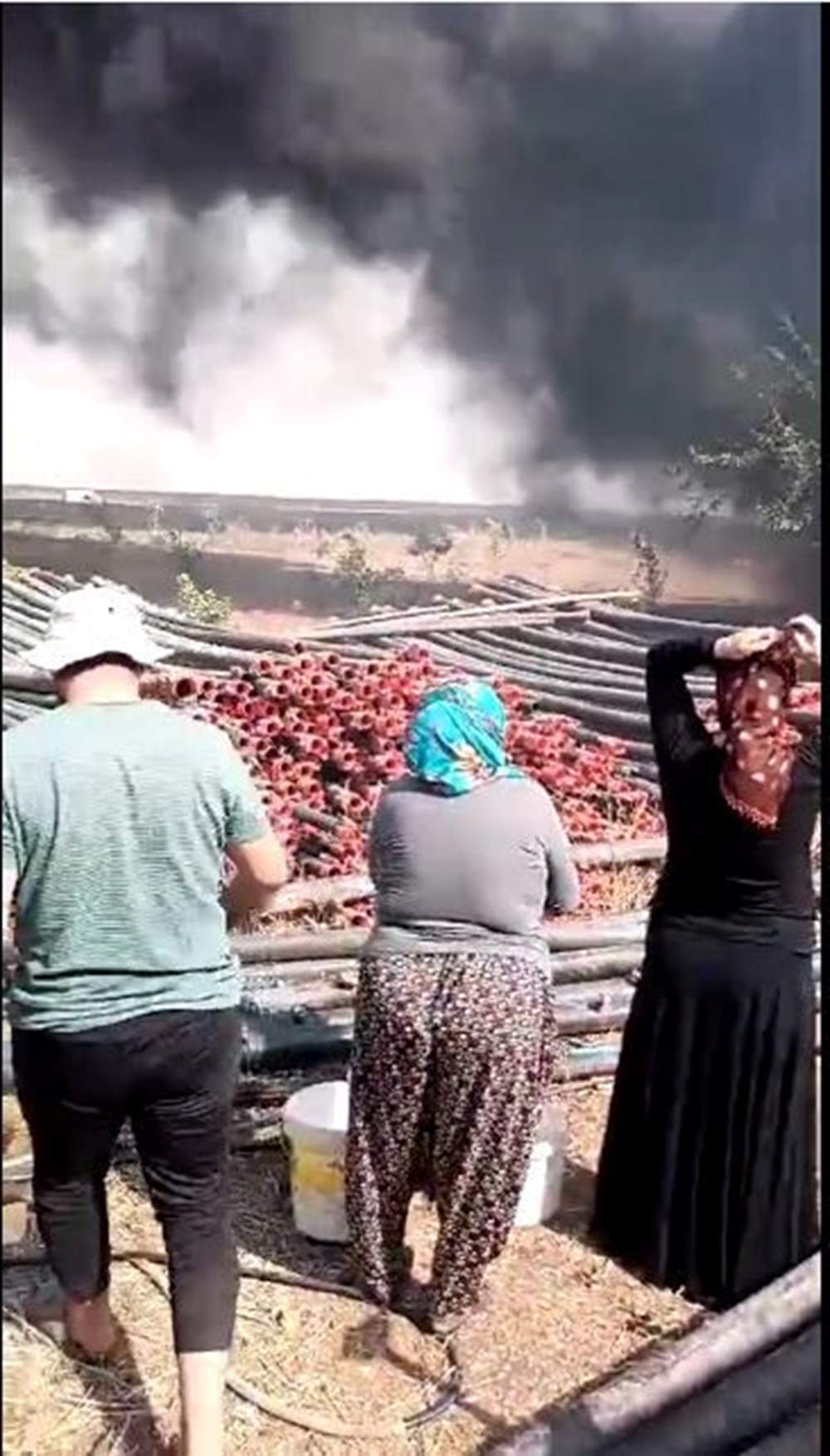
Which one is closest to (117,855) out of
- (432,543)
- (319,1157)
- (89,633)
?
(89,633)

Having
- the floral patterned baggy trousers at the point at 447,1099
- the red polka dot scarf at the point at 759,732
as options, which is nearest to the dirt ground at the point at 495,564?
the red polka dot scarf at the point at 759,732

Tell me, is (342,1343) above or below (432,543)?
below

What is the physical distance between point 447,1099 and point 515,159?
124 centimetres

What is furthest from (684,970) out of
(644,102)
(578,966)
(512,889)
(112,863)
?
(644,102)

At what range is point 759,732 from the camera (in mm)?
2314

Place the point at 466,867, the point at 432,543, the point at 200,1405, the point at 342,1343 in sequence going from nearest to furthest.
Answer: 1. the point at 200,1405
2. the point at 432,543
3. the point at 342,1343
4. the point at 466,867

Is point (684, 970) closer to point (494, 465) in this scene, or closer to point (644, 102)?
point (494, 465)

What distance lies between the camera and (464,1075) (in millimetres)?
2404

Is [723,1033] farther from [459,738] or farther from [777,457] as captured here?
[777,457]

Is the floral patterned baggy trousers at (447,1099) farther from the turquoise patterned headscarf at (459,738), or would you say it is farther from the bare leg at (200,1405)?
the bare leg at (200,1405)

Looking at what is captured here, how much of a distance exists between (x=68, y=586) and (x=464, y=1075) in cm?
93

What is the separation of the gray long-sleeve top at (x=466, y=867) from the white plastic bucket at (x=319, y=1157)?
0.90ft

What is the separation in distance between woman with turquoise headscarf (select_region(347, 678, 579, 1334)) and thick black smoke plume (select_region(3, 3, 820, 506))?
1.48 feet

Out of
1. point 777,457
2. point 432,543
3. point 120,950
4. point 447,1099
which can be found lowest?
point 447,1099
